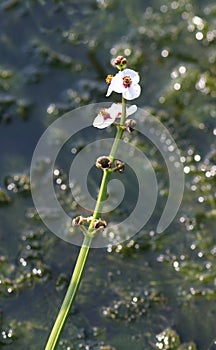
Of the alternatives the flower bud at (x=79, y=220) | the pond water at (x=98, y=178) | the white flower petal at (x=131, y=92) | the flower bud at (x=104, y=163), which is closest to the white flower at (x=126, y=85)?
the white flower petal at (x=131, y=92)

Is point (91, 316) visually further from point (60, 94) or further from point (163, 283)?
point (60, 94)

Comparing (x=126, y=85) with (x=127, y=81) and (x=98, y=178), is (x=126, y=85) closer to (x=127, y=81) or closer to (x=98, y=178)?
(x=127, y=81)

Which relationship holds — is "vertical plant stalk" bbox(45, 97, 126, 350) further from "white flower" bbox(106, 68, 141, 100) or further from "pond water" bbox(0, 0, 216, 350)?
"pond water" bbox(0, 0, 216, 350)

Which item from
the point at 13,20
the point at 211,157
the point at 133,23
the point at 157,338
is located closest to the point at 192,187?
the point at 211,157

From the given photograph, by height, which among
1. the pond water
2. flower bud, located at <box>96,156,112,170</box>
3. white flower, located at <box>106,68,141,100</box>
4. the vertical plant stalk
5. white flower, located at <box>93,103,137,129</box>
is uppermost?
the pond water

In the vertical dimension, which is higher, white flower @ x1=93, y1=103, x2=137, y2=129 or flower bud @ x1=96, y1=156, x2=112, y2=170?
white flower @ x1=93, y1=103, x2=137, y2=129

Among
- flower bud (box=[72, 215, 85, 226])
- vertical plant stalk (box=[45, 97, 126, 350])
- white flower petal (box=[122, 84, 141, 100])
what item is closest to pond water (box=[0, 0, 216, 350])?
vertical plant stalk (box=[45, 97, 126, 350])
